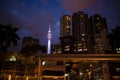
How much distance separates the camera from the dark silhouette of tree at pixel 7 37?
3981 cm

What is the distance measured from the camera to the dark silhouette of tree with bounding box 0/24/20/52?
39.8 metres

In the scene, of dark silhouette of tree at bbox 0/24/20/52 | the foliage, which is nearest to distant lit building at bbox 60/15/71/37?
dark silhouette of tree at bbox 0/24/20/52

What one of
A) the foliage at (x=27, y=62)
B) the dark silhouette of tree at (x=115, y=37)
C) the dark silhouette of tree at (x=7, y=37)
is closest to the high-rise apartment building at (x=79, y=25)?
the dark silhouette of tree at (x=115, y=37)

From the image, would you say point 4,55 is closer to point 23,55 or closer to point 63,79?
point 23,55

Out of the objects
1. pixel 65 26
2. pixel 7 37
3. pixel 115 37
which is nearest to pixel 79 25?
pixel 65 26

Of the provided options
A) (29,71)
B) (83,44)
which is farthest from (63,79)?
(83,44)

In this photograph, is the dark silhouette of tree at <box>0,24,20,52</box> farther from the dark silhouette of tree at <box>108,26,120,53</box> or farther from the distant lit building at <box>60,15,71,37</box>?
the distant lit building at <box>60,15,71,37</box>

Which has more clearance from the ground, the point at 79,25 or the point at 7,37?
the point at 79,25

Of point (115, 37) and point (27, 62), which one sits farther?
point (115, 37)

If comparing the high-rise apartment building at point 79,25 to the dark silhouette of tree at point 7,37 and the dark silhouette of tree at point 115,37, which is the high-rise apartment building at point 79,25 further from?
the dark silhouette of tree at point 7,37

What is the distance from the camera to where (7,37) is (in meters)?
40.6

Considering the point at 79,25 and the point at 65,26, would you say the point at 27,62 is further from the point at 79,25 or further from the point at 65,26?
the point at 65,26

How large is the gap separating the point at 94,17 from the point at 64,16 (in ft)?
125

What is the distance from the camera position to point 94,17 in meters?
178
